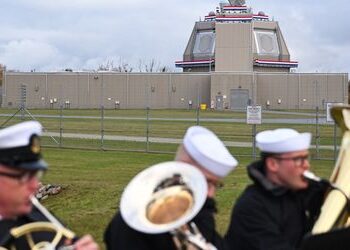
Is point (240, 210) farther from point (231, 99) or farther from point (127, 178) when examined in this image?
point (231, 99)

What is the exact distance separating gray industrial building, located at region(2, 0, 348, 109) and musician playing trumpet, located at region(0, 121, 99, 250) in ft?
231

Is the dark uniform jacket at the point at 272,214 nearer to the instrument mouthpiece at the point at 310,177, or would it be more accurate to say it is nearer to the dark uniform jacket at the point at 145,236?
the instrument mouthpiece at the point at 310,177

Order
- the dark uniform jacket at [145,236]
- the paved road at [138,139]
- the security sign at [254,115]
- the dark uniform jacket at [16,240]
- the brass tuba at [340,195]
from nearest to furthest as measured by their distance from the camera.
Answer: the dark uniform jacket at [16,240], the dark uniform jacket at [145,236], the brass tuba at [340,195], the security sign at [254,115], the paved road at [138,139]

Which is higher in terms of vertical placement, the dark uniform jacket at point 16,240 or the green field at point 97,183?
the dark uniform jacket at point 16,240

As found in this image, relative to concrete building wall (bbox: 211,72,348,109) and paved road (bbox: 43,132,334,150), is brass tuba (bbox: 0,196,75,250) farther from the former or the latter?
concrete building wall (bbox: 211,72,348,109)

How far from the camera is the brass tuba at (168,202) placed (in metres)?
2.87

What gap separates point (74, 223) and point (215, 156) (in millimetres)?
Answer: 6438

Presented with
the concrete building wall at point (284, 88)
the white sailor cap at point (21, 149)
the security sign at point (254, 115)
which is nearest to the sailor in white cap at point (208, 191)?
the white sailor cap at point (21, 149)

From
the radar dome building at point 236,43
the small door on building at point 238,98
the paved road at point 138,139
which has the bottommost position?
the paved road at point 138,139

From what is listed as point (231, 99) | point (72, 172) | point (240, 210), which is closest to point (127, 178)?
point (72, 172)

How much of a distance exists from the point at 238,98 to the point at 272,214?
70.3 metres

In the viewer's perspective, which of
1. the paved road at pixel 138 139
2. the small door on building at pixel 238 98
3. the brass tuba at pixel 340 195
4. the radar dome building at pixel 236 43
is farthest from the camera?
the radar dome building at pixel 236 43

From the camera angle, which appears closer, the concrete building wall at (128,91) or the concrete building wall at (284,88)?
the concrete building wall at (284,88)

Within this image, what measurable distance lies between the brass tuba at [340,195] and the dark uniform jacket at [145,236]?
56 centimetres
